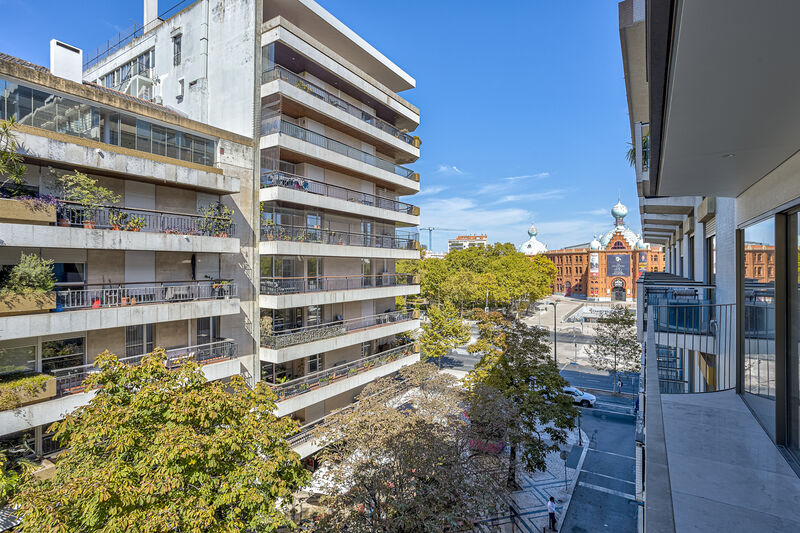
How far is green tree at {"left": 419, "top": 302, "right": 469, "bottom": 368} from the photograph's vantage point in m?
28.3

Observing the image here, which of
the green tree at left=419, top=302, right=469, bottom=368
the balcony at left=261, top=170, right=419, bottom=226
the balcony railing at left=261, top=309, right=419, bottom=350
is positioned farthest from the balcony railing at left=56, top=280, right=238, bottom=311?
the green tree at left=419, top=302, right=469, bottom=368

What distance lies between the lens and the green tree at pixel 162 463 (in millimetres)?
5840

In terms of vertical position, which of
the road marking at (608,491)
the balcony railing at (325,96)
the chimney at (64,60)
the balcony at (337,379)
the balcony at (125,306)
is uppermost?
the balcony railing at (325,96)

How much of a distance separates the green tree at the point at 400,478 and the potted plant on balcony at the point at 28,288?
8.28 meters

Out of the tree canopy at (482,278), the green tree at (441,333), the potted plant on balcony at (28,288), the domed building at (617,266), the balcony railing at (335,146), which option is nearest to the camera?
the potted plant on balcony at (28,288)

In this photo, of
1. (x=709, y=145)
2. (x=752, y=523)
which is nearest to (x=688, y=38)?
(x=709, y=145)

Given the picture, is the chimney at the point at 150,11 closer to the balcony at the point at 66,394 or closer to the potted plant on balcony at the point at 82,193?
the potted plant on balcony at the point at 82,193

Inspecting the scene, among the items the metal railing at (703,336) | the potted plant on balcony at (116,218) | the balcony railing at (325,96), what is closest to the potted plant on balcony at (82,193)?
the potted plant on balcony at (116,218)

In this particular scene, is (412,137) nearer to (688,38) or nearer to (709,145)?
(709,145)

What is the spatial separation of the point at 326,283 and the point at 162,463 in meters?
13.0

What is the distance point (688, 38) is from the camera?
2.63 m

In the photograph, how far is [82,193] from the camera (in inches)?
422

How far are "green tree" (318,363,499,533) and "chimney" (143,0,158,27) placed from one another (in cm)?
2181

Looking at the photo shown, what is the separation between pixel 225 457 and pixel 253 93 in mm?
14104
